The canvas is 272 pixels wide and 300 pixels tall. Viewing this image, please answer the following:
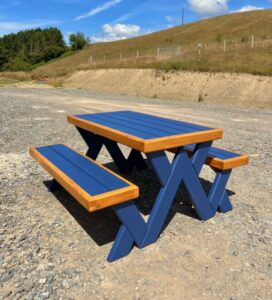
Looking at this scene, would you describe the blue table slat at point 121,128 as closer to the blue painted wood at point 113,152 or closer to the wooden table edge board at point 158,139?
the wooden table edge board at point 158,139

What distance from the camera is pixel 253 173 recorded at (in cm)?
482

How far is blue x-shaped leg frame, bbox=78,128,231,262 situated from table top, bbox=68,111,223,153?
0.11 metres

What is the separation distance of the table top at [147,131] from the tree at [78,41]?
94907 mm

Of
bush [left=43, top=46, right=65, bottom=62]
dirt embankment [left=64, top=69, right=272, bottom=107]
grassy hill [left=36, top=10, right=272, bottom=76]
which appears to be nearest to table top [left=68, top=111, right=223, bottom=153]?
dirt embankment [left=64, top=69, right=272, bottom=107]

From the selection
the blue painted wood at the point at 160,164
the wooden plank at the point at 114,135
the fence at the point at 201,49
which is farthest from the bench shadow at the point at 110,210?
the fence at the point at 201,49

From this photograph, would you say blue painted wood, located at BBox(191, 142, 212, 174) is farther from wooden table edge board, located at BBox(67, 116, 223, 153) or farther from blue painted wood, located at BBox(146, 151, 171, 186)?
blue painted wood, located at BBox(146, 151, 171, 186)

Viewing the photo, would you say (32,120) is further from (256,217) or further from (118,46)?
(118,46)

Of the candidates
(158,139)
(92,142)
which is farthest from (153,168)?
(92,142)

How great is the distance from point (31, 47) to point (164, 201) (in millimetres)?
109733

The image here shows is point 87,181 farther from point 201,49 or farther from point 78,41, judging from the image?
point 78,41

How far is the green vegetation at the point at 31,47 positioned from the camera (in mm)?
88938

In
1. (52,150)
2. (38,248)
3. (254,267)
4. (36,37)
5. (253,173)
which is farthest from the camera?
(36,37)

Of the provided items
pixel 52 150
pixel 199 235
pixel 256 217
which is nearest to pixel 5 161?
pixel 52 150

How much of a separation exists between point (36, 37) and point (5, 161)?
354ft
